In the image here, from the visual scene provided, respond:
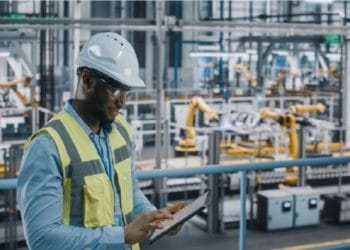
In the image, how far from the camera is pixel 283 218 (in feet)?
28.1

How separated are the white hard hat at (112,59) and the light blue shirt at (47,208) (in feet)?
0.88

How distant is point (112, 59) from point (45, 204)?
1.58ft

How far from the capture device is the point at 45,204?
71.9 inches

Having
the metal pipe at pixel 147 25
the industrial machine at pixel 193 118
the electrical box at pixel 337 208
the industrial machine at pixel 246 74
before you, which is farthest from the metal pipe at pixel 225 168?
the industrial machine at pixel 246 74

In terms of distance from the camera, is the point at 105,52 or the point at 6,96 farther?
the point at 6,96

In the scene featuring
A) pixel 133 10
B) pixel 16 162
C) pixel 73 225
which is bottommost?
pixel 16 162

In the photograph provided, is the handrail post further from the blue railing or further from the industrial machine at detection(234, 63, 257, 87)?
the industrial machine at detection(234, 63, 257, 87)

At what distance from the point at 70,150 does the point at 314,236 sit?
22.6 ft

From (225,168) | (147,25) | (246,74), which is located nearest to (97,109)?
(225,168)

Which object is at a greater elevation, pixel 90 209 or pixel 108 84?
pixel 108 84

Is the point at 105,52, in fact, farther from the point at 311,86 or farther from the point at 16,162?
the point at 311,86

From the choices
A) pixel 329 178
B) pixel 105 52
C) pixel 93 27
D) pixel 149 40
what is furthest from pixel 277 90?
pixel 105 52

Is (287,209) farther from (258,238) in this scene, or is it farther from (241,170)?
(241,170)

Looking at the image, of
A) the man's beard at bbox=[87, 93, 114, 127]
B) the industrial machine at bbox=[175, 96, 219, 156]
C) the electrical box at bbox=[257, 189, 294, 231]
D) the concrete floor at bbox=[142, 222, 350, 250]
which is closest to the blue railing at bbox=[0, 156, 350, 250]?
the man's beard at bbox=[87, 93, 114, 127]
